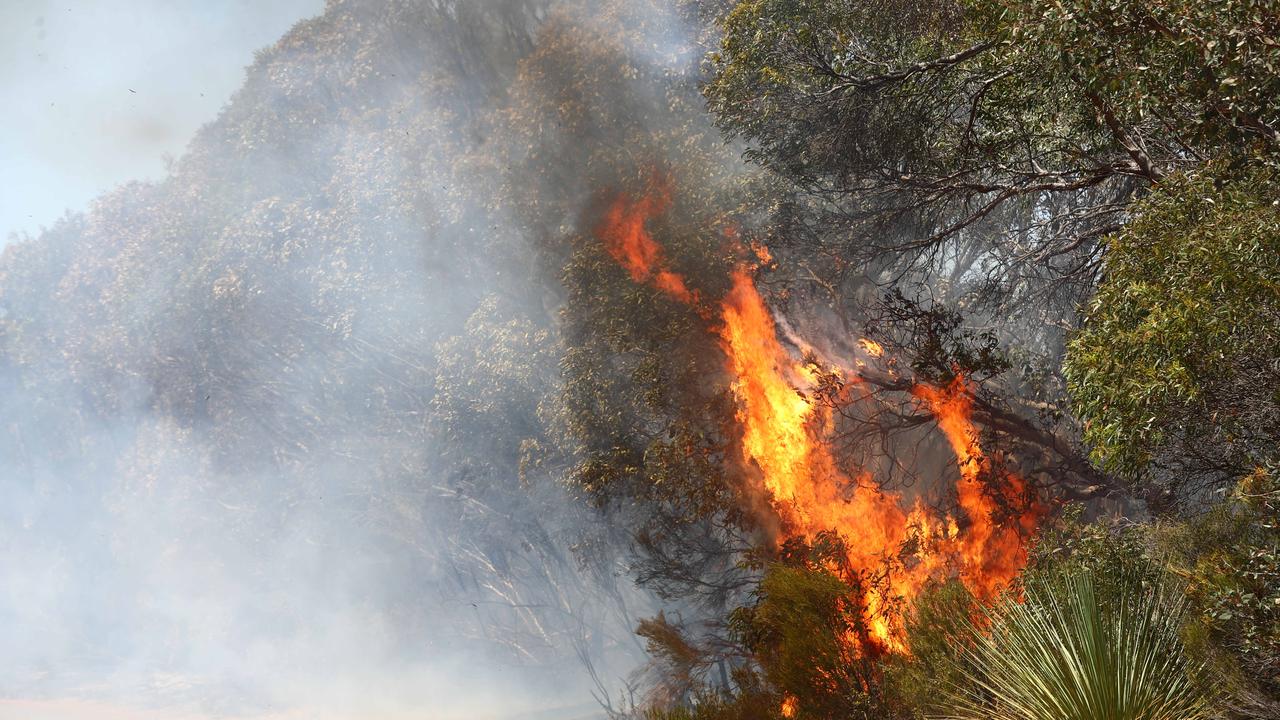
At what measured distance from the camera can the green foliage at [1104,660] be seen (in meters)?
6.70

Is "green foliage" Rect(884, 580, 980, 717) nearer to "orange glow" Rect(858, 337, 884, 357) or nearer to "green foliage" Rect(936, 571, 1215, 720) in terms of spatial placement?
"green foliage" Rect(936, 571, 1215, 720)

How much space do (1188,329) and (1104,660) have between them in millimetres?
Answer: 2225

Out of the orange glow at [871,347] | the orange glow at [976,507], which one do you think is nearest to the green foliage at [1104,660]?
the orange glow at [976,507]

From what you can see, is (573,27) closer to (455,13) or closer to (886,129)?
(455,13)

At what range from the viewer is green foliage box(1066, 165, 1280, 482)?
5.73m

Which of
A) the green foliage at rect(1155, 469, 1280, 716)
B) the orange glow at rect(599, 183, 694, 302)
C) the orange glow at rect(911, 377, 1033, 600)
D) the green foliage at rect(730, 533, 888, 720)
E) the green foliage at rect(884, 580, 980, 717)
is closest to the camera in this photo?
the green foliage at rect(1155, 469, 1280, 716)

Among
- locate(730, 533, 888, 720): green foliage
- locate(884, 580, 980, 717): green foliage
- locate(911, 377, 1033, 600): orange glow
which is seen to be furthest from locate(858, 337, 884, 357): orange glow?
locate(884, 580, 980, 717): green foliage

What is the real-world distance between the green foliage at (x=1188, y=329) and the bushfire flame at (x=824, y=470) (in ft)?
30.8

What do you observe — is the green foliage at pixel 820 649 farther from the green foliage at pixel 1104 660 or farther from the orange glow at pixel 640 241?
the orange glow at pixel 640 241

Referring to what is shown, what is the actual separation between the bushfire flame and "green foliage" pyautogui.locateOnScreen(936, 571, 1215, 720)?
859 centimetres

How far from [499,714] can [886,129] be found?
24.8 metres

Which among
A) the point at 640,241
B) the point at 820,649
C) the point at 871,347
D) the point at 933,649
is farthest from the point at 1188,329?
the point at 640,241

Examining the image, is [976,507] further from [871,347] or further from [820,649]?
[820,649]

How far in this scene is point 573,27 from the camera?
70.6 feet
